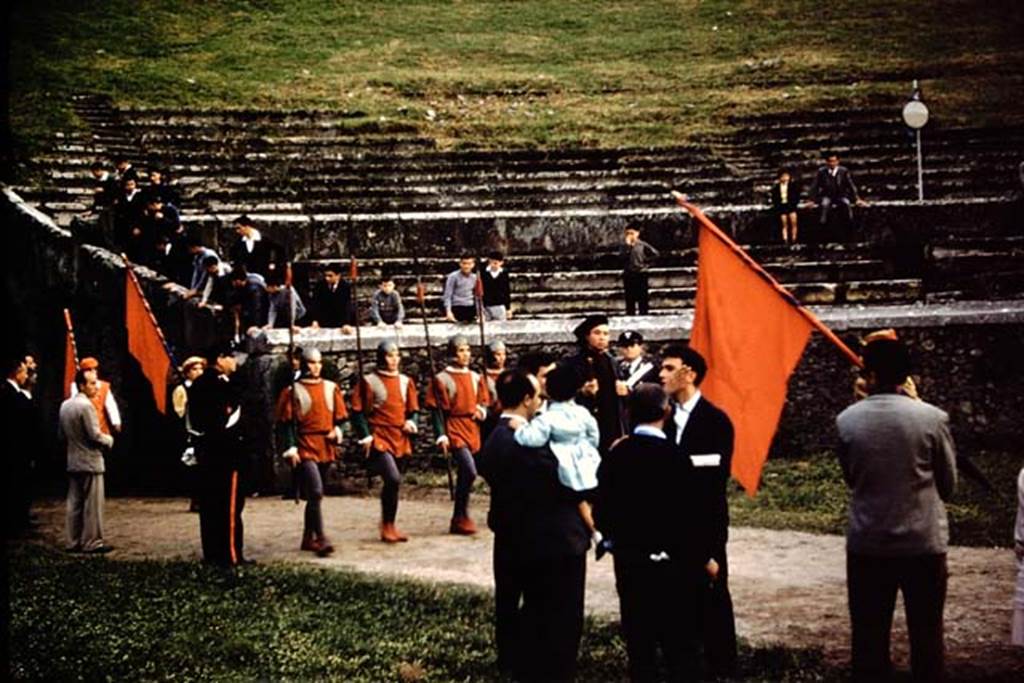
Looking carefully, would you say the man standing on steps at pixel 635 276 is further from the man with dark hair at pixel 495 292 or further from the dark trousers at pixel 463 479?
the dark trousers at pixel 463 479

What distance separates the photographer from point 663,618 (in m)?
8.29

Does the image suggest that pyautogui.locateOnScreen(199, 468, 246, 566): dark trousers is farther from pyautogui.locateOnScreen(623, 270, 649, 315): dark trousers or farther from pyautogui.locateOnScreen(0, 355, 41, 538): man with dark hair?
pyautogui.locateOnScreen(623, 270, 649, 315): dark trousers

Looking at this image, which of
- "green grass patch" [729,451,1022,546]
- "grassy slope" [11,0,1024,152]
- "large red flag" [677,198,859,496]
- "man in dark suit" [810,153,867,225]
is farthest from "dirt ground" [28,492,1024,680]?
"grassy slope" [11,0,1024,152]

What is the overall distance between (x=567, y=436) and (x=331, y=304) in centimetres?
969

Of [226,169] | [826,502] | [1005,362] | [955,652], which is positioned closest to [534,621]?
[955,652]

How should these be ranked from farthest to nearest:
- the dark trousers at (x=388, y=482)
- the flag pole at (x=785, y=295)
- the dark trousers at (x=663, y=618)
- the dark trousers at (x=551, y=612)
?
the dark trousers at (x=388, y=482), the flag pole at (x=785, y=295), the dark trousers at (x=551, y=612), the dark trousers at (x=663, y=618)

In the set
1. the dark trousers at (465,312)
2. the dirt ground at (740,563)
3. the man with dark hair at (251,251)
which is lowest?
the dirt ground at (740,563)

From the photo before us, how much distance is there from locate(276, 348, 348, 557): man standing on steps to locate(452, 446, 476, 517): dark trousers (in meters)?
1.07

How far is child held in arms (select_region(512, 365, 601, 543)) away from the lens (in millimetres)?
8984

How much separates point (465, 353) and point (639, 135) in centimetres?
1467

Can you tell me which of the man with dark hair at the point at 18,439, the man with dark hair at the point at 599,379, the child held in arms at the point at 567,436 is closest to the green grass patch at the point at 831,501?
the man with dark hair at the point at 599,379

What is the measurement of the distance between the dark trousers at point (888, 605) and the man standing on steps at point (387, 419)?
6.24 metres

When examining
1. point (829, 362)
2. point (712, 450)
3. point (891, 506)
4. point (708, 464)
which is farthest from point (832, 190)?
point (891, 506)

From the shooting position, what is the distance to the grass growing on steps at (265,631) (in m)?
9.95
